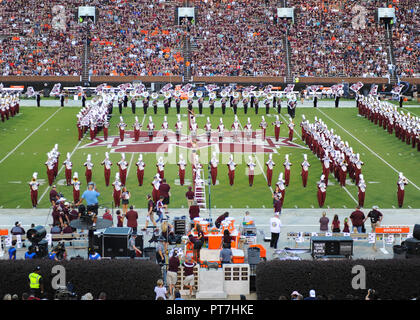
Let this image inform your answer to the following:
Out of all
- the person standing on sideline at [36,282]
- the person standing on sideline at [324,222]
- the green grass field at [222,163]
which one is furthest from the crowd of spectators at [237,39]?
the person standing on sideline at [36,282]

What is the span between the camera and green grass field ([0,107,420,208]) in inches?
752

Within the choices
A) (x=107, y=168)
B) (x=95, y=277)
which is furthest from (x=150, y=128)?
(x=95, y=277)

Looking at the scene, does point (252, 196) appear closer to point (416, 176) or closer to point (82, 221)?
point (416, 176)

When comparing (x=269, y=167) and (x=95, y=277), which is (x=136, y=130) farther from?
(x=95, y=277)

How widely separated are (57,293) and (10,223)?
6.51m

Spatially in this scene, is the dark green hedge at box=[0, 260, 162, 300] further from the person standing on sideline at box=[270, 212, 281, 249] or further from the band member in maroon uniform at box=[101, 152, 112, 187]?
the band member in maroon uniform at box=[101, 152, 112, 187]

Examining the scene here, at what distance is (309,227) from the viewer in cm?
1648

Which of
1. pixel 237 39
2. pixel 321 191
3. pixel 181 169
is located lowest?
pixel 321 191

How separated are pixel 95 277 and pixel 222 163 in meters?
12.7

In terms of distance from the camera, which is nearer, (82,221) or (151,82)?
(82,221)

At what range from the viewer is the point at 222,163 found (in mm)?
23453

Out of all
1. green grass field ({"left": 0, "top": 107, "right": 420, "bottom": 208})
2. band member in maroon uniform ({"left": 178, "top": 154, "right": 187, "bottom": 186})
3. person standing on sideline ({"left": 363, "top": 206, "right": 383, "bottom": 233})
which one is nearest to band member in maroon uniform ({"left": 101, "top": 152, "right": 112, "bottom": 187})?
green grass field ({"left": 0, "top": 107, "right": 420, "bottom": 208})
